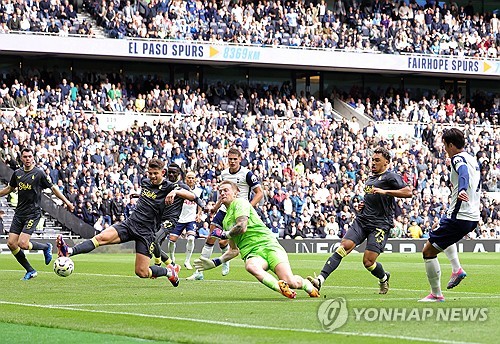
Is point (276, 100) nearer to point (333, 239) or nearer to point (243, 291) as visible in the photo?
point (333, 239)

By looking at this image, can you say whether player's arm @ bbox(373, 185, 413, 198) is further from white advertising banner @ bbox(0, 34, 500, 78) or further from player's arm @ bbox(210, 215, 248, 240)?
white advertising banner @ bbox(0, 34, 500, 78)

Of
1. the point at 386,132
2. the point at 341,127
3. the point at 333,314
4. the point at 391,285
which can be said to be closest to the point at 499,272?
the point at 391,285

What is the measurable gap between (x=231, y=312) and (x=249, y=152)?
3026cm

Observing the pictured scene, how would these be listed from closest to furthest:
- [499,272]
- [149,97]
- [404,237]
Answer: [499,272]
[404,237]
[149,97]

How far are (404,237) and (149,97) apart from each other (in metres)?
13.3

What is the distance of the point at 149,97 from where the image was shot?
46969 millimetres

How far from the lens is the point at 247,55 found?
50.4 meters

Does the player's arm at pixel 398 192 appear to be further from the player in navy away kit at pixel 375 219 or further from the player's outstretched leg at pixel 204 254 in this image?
the player's outstretched leg at pixel 204 254

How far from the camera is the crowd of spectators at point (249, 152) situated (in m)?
38.0

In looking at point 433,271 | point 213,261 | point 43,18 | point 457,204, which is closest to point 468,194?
point 457,204

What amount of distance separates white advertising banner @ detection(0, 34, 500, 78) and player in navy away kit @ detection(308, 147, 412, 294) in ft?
103

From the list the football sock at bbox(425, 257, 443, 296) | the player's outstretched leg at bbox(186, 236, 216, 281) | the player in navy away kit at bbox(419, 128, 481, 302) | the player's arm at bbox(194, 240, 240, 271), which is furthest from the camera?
the player's outstretched leg at bbox(186, 236, 216, 281)

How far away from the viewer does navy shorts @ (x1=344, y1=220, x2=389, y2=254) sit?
16000 mm

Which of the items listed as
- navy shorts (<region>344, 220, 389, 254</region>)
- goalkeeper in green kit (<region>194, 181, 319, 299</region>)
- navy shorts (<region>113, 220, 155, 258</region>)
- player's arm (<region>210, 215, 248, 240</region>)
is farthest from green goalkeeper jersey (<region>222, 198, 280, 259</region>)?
navy shorts (<region>113, 220, 155, 258</region>)
